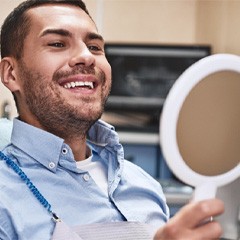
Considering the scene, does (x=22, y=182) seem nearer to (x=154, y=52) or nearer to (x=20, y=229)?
(x=20, y=229)

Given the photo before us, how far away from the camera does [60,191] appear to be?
1156 mm

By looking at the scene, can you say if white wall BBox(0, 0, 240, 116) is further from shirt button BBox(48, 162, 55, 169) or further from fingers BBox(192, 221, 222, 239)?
fingers BBox(192, 221, 222, 239)

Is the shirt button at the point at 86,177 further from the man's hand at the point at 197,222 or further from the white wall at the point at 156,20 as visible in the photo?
the white wall at the point at 156,20

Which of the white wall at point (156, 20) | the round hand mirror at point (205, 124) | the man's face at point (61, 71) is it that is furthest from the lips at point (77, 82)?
the white wall at point (156, 20)

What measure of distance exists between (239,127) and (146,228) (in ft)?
1.47

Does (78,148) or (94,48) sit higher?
(94,48)

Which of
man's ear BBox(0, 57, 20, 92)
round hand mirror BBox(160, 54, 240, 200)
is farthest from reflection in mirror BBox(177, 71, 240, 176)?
man's ear BBox(0, 57, 20, 92)

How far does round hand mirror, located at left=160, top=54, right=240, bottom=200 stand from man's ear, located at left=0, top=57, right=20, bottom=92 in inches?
24.8

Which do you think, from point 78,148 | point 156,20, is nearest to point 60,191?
point 78,148

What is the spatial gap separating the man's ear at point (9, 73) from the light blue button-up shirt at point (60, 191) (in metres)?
0.11

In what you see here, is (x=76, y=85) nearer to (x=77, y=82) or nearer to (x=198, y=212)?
(x=77, y=82)

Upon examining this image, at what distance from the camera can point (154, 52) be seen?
335 centimetres

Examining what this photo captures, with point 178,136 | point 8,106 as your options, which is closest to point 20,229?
point 178,136

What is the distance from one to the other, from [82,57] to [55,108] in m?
0.14
